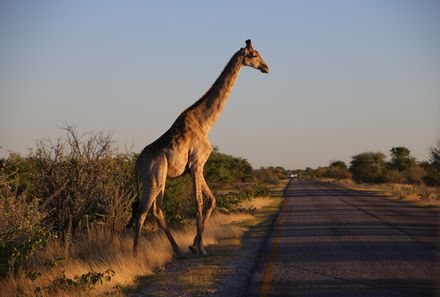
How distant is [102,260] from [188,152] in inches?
111

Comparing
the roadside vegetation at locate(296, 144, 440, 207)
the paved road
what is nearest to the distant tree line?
the roadside vegetation at locate(296, 144, 440, 207)

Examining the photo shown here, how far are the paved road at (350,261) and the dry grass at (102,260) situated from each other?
209cm

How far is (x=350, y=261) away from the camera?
1013 centimetres

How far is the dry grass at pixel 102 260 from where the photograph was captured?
26.1 feet

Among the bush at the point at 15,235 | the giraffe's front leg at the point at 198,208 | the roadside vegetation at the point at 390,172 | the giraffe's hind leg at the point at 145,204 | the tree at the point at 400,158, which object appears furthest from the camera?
the tree at the point at 400,158

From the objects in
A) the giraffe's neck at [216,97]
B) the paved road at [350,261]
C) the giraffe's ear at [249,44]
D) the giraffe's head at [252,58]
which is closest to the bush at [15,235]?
the paved road at [350,261]

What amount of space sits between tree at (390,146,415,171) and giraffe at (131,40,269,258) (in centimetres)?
7897

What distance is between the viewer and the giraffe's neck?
37.7 feet

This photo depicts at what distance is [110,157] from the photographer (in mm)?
12578

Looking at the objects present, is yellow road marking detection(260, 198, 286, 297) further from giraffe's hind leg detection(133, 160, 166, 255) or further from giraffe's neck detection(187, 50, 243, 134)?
giraffe's neck detection(187, 50, 243, 134)

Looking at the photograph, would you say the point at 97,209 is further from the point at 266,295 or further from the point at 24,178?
the point at 266,295

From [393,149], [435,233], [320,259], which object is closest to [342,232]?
[435,233]

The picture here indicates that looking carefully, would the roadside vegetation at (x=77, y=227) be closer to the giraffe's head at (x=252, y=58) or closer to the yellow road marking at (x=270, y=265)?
the yellow road marking at (x=270, y=265)

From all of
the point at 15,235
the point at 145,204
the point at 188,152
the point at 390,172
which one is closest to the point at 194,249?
the point at 145,204
